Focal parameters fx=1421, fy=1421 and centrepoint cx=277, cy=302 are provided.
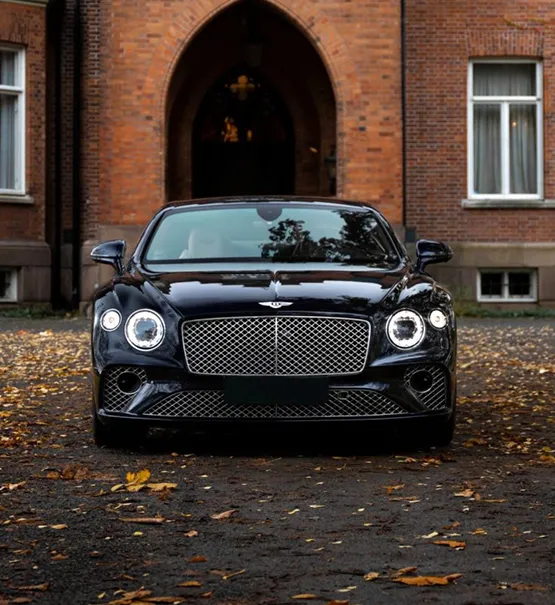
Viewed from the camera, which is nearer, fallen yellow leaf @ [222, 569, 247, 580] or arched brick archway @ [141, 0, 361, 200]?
fallen yellow leaf @ [222, 569, 247, 580]

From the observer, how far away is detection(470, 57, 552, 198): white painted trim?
23.8m

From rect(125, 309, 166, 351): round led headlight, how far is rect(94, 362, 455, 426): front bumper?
0.13m

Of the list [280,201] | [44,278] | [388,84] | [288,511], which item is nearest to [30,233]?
[44,278]

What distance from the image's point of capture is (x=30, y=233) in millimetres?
22594

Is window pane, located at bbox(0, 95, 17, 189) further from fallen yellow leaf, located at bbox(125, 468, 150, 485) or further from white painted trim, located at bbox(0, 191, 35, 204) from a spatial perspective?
fallen yellow leaf, located at bbox(125, 468, 150, 485)

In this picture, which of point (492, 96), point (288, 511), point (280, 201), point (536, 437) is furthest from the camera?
point (492, 96)

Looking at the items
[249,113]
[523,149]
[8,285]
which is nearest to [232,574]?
[8,285]

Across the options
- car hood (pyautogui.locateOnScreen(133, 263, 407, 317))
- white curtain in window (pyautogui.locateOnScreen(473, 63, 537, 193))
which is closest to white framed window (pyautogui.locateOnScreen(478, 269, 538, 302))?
white curtain in window (pyautogui.locateOnScreen(473, 63, 537, 193))

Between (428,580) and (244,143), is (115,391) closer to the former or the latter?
(428,580)

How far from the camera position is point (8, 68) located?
74.6 feet

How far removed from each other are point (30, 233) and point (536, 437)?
49.7ft

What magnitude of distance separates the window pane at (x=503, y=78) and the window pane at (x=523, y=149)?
0.34m

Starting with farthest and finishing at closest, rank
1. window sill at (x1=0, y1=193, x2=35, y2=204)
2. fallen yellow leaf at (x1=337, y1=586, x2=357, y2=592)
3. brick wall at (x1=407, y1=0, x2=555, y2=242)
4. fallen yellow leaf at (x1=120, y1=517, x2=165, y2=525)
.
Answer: brick wall at (x1=407, y1=0, x2=555, y2=242)
window sill at (x1=0, y1=193, x2=35, y2=204)
fallen yellow leaf at (x1=120, y1=517, x2=165, y2=525)
fallen yellow leaf at (x1=337, y1=586, x2=357, y2=592)

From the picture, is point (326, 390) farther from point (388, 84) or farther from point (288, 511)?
point (388, 84)
